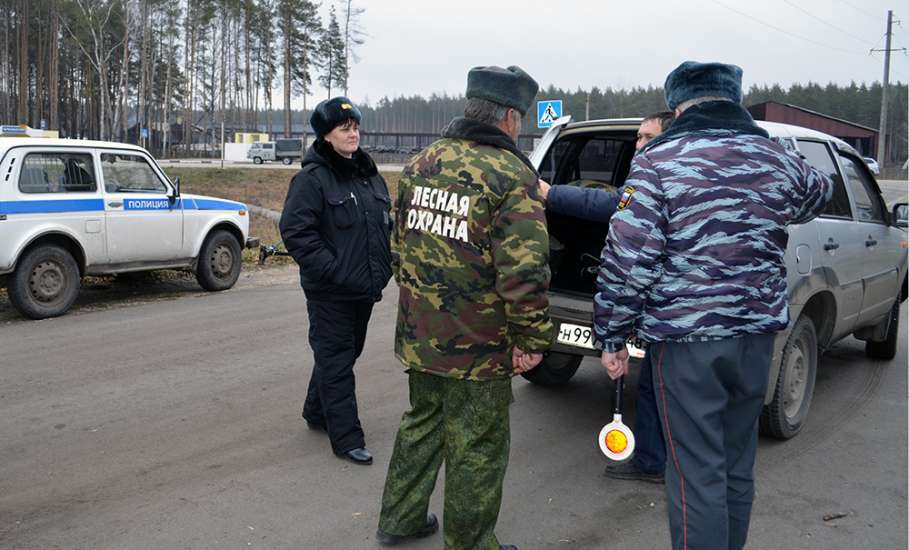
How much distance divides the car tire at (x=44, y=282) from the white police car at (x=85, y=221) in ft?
0.03

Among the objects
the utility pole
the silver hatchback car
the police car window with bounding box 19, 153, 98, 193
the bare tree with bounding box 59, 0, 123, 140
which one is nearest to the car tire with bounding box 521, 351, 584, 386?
the silver hatchback car

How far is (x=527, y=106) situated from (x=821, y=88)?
115 meters

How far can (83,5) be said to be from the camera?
196 ft

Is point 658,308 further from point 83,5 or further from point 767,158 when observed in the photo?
point 83,5

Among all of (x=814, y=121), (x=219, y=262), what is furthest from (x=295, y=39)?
(x=219, y=262)

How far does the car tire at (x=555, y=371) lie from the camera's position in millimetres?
5840

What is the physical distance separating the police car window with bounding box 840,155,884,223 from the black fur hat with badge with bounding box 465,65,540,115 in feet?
11.4

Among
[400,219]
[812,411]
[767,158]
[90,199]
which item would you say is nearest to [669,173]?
[767,158]

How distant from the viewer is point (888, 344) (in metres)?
6.88

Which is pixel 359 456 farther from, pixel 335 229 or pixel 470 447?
pixel 470 447

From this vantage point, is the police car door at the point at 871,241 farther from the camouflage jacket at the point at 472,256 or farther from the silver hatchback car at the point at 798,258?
the camouflage jacket at the point at 472,256

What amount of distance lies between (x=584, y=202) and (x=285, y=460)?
2219 millimetres

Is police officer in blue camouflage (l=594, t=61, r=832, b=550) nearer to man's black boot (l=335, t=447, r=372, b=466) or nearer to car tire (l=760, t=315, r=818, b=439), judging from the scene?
car tire (l=760, t=315, r=818, b=439)

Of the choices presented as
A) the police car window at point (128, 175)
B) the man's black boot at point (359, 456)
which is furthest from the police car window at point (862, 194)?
the police car window at point (128, 175)
